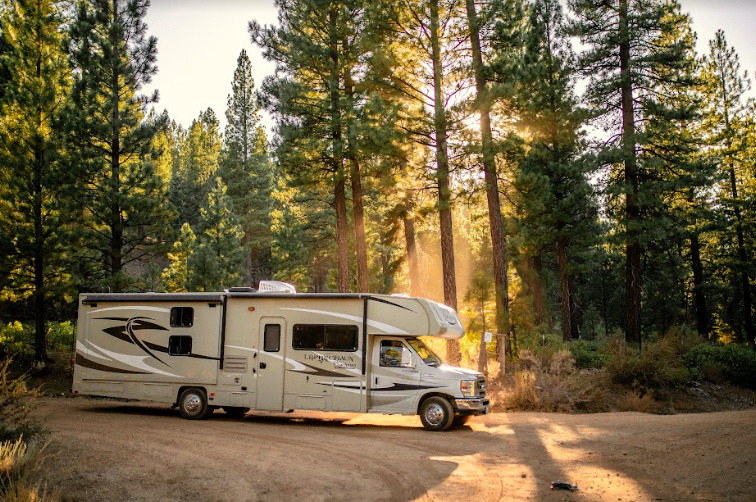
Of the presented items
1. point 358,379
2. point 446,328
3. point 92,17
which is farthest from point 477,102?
point 92,17

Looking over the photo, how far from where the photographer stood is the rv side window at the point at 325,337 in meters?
13.8

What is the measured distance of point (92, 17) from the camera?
67.8 ft

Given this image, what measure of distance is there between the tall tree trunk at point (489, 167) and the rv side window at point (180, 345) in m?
9.40

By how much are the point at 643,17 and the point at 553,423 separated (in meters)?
18.4

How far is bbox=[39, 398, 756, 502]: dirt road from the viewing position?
301 inches

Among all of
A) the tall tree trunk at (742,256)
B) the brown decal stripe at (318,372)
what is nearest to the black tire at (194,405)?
the brown decal stripe at (318,372)

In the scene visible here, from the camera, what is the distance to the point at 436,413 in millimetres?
13047

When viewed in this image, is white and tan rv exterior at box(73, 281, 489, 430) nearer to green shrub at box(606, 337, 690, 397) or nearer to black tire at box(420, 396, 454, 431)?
black tire at box(420, 396, 454, 431)

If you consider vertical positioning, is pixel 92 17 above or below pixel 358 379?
above

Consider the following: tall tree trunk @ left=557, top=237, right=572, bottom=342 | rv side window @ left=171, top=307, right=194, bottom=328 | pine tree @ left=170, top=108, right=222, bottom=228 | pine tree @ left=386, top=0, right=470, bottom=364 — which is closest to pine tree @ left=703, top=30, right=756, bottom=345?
tall tree trunk @ left=557, top=237, right=572, bottom=342

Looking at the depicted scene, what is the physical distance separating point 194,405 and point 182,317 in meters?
2.21

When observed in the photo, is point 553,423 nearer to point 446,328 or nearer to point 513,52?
point 446,328

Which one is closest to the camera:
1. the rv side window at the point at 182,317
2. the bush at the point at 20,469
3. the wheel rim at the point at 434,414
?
the bush at the point at 20,469

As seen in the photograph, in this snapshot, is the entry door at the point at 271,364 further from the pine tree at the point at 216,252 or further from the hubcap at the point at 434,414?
the pine tree at the point at 216,252
